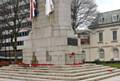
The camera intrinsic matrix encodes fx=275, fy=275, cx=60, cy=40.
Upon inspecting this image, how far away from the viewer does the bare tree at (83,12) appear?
1868 inches

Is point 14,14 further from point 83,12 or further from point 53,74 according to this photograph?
point 53,74

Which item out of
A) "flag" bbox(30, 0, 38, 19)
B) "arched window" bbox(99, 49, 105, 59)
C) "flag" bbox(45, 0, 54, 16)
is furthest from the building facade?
"flag" bbox(45, 0, 54, 16)

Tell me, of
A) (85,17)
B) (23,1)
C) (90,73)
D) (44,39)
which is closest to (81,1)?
(85,17)

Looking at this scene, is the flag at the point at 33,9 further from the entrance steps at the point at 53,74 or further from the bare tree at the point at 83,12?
the bare tree at the point at 83,12

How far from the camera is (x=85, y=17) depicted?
4897 centimetres

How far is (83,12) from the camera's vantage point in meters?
49.1

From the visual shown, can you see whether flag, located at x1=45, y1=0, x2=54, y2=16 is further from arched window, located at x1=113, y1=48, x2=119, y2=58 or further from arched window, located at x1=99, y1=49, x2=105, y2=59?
arched window, located at x1=99, y1=49, x2=105, y2=59

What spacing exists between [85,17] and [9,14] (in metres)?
13.9

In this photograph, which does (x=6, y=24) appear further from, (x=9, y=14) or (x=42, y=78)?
(x=42, y=78)

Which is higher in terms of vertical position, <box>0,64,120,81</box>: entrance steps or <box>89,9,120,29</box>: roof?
<box>89,9,120,29</box>: roof

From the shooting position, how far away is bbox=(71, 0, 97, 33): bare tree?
47.4 m

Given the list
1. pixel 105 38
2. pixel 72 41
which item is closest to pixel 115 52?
pixel 105 38

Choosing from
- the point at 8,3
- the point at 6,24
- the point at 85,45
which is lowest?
the point at 85,45

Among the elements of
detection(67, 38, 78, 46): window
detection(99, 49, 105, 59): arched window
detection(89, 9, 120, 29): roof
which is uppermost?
detection(89, 9, 120, 29): roof
